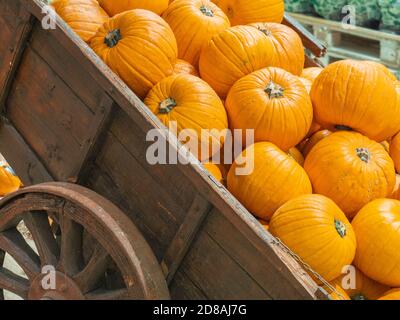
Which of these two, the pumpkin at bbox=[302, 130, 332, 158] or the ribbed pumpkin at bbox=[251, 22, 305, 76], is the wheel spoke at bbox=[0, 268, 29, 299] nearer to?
the pumpkin at bbox=[302, 130, 332, 158]

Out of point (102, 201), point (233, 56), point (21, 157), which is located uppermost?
point (233, 56)

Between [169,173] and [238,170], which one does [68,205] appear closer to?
[169,173]

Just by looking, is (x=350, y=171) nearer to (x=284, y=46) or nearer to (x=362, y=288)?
(x=362, y=288)

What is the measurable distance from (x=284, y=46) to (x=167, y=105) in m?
0.66

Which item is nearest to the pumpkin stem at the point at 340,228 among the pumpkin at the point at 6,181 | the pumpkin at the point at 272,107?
the pumpkin at the point at 272,107

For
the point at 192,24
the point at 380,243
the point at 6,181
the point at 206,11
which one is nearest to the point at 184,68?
the point at 192,24

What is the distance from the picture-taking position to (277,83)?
2.66 m

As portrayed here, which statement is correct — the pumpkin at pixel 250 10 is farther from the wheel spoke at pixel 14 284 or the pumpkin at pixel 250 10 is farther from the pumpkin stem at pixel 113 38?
the wheel spoke at pixel 14 284

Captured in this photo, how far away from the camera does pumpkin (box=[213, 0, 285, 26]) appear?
10.5ft

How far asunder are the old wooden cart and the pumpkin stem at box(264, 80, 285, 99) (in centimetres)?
57

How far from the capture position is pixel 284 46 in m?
2.90

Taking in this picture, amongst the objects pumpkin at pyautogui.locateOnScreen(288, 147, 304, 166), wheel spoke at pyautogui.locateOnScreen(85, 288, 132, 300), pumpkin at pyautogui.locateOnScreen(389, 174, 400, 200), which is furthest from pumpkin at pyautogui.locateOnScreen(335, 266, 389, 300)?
wheel spoke at pyautogui.locateOnScreen(85, 288, 132, 300)
